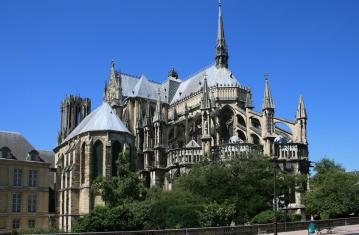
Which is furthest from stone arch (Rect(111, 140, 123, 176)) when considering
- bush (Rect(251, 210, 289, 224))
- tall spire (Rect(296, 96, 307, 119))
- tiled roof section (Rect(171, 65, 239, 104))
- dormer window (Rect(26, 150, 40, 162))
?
bush (Rect(251, 210, 289, 224))

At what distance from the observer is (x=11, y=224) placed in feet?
165

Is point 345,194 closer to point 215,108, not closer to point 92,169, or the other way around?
point 215,108

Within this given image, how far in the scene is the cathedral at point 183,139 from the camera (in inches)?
2093

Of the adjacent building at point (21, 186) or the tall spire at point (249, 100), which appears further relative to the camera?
the tall spire at point (249, 100)

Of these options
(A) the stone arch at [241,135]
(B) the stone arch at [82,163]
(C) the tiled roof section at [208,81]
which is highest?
(C) the tiled roof section at [208,81]

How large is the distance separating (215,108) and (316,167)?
1439 cm

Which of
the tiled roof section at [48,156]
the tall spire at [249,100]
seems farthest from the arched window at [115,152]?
the tiled roof section at [48,156]

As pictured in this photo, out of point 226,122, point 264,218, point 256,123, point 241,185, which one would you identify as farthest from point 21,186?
point 256,123

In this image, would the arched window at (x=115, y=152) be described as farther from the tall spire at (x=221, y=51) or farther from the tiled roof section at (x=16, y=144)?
the tall spire at (x=221, y=51)

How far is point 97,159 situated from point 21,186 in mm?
10004

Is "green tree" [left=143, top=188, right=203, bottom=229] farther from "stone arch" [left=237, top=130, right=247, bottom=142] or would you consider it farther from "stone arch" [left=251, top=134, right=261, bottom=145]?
"stone arch" [left=237, top=130, right=247, bottom=142]

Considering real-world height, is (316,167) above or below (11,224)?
above

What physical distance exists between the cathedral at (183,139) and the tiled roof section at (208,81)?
15 cm

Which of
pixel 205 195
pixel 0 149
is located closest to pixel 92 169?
pixel 0 149
